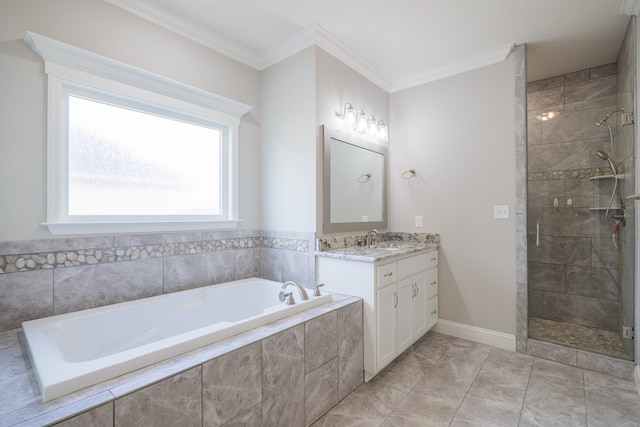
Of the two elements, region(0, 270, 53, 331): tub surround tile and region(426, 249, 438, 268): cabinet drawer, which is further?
region(426, 249, 438, 268): cabinet drawer

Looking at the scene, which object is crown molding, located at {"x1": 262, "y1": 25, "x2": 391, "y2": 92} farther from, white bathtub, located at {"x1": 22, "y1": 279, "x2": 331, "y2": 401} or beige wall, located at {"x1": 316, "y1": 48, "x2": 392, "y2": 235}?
white bathtub, located at {"x1": 22, "y1": 279, "x2": 331, "y2": 401}

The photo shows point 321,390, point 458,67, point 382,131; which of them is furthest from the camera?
point 382,131

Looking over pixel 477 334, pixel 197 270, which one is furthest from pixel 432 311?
pixel 197 270

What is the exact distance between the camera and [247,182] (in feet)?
9.12

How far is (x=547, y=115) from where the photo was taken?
3.22m

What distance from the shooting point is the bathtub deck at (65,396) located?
93cm

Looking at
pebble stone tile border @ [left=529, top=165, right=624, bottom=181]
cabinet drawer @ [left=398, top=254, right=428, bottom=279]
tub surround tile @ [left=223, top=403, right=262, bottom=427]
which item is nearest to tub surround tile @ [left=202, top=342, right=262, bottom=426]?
tub surround tile @ [left=223, top=403, right=262, bottom=427]

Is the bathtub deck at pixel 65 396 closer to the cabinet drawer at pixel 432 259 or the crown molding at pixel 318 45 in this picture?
the cabinet drawer at pixel 432 259

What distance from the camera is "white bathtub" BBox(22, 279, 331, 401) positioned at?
1.11 m

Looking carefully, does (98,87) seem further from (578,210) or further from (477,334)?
(578,210)

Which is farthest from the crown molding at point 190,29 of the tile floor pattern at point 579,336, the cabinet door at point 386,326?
the tile floor pattern at point 579,336

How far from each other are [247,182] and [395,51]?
1.75m

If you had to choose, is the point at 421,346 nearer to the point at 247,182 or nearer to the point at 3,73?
the point at 247,182

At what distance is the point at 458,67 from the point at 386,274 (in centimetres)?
210
